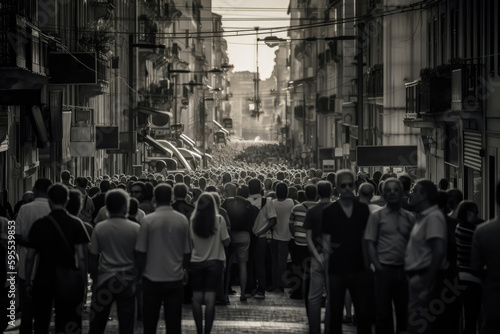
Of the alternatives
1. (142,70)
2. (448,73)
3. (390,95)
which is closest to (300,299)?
(448,73)

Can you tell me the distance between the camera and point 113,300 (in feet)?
36.2

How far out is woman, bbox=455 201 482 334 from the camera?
11.7m

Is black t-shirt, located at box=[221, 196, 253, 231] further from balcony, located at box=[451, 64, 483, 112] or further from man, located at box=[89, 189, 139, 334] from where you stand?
balcony, located at box=[451, 64, 483, 112]

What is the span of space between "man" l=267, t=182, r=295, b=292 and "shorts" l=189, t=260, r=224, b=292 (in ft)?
16.3

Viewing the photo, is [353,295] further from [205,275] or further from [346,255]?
[205,275]

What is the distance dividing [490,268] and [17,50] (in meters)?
14.5

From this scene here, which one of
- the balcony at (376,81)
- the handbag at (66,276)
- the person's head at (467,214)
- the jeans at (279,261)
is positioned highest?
the balcony at (376,81)

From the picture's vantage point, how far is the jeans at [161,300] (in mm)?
11062

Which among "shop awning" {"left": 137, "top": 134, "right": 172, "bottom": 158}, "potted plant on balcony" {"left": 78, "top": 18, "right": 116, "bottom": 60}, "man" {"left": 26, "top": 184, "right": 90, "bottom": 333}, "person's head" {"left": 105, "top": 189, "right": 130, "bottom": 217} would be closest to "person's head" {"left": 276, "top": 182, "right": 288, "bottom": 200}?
"person's head" {"left": 105, "top": 189, "right": 130, "bottom": 217}

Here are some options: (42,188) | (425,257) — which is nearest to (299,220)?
(42,188)

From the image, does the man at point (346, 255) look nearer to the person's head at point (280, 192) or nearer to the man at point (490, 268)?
the man at point (490, 268)

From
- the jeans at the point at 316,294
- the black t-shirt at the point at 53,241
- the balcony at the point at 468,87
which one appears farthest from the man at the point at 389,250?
the balcony at the point at 468,87

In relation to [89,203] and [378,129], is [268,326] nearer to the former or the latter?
[89,203]

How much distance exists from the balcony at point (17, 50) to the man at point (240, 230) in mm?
6339
